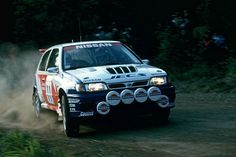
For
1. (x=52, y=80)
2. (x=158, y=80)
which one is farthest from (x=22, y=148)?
(x=52, y=80)

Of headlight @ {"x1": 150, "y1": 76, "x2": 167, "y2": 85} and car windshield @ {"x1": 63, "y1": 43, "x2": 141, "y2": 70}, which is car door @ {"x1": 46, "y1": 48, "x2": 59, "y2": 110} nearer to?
car windshield @ {"x1": 63, "y1": 43, "x2": 141, "y2": 70}

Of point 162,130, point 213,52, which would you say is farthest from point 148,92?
point 213,52

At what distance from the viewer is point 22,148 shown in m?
8.34

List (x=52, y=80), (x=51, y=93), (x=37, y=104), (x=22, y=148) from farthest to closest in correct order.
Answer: (x=37, y=104)
(x=51, y=93)
(x=52, y=80)
(x=22, y=148)

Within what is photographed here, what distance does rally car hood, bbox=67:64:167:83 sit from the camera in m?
10.7

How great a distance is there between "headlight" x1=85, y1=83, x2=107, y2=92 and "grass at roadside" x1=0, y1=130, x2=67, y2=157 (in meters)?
1.80

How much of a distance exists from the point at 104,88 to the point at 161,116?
1.49m

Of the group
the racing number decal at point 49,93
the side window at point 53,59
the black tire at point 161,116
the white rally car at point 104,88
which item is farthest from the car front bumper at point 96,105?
the side window at point 53,59

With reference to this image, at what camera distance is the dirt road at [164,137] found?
29.3ft

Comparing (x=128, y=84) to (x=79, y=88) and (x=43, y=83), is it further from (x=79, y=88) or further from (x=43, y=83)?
(x=43, y=83)

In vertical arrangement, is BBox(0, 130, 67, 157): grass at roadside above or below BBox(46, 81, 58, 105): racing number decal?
below

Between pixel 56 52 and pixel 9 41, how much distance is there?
1287 cm

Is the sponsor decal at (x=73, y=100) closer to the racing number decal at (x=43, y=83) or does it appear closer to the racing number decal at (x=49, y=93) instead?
the racing number decal at (x=49, y=93)

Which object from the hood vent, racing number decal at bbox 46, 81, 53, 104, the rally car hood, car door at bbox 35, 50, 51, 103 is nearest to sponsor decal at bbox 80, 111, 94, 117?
the rally car hood
